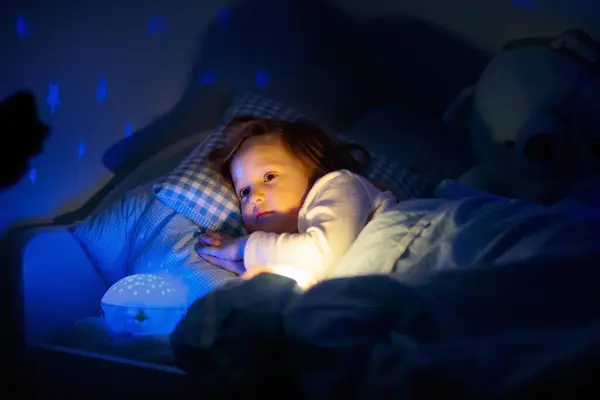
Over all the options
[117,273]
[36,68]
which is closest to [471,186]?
[117,273]

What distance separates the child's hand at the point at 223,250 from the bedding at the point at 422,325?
38cm

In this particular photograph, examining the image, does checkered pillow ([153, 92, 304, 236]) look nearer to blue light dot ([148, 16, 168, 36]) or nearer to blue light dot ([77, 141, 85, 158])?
blue light dot ([77, 141, 85, 158])

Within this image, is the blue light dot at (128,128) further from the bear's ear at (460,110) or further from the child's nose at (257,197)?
the bear's ear at (460,110)

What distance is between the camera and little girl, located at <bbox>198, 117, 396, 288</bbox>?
106cm

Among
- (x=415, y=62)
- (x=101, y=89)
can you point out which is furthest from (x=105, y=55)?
(x=415, y=62)

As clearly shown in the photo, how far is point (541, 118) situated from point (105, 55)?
0.97 metres

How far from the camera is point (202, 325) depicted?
2.34 feet

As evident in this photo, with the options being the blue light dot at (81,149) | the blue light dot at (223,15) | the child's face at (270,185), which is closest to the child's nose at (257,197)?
the child's face at (270,185)

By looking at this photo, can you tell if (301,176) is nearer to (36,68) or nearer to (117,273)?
(117,273)

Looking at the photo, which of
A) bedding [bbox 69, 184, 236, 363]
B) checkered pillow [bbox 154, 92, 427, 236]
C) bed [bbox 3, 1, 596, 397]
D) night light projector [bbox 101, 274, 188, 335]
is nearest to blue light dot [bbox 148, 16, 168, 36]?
bed [bbox 3, 1, 596, 397]

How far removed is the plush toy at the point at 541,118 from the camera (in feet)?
4.32

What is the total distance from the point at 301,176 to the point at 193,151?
0.33 metres

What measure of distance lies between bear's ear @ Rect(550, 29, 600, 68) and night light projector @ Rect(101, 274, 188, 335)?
1.03 metres

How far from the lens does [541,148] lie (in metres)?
1.33
